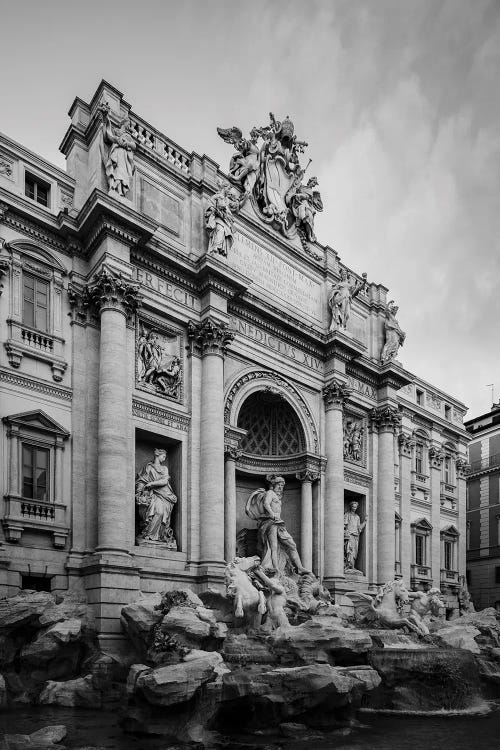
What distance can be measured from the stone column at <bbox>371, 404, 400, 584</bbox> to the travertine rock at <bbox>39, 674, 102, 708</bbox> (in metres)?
16.1

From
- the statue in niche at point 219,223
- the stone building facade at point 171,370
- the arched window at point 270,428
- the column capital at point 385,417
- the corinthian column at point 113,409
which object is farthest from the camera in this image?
the column capital at point 385,417

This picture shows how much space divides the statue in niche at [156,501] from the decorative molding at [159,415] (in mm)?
935

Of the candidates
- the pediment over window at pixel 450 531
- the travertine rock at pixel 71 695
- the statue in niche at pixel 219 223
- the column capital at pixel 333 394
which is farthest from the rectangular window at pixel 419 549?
the travertine rock at pixel 71 695

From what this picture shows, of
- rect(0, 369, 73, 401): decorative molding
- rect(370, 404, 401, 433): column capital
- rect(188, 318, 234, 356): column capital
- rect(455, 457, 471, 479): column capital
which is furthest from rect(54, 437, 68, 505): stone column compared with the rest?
rect(455, 457, 471, 479): column capital

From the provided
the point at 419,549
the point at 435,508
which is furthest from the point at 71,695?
the point at 435,508

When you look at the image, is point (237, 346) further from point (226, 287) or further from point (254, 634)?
point (254, 634)

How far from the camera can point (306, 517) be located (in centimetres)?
2627

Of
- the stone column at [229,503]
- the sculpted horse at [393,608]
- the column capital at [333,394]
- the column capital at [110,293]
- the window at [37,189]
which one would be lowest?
the sculpted horse at [393,608]

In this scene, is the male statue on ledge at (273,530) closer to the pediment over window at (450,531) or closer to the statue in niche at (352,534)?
the statue in niche at (352,534)

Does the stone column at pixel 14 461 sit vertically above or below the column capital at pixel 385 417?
below

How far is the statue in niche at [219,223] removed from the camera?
77.1 feet

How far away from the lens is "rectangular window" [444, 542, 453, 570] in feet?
122

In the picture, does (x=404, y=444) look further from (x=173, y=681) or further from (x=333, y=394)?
(x=173, y=681)

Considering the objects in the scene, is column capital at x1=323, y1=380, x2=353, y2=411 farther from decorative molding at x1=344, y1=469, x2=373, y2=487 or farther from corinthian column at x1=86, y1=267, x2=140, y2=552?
corinthian column at x1=86, y1=267, x2=140, y2=552
